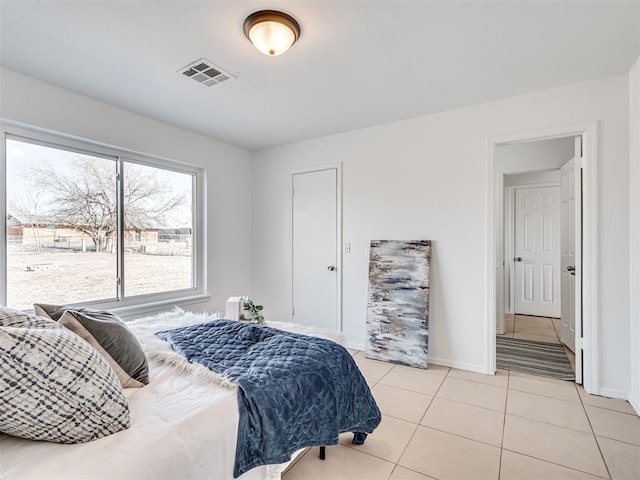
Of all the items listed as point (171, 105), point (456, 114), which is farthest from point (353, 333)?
point (171, 105)

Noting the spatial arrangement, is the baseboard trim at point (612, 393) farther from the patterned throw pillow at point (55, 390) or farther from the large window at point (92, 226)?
the large window at point (92, 226)

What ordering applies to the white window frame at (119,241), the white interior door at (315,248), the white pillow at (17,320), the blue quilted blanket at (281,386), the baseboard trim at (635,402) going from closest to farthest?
the white pillow at (17,320), the blue quilted blanket at (281,386), the baseboard trim at (635,402), the white window frame at (119,241), the white interior door at (315,248)

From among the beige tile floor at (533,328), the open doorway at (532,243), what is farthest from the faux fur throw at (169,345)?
the beige tile floor at (533,328)

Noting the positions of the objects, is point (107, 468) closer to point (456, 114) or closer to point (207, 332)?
point (207, 332)

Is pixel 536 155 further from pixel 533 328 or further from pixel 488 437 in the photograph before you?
pixel 488 437

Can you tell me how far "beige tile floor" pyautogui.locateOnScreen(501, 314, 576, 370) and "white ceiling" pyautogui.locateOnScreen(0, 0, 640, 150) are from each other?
317 centimetres

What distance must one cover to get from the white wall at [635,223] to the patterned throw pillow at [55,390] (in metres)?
3.33

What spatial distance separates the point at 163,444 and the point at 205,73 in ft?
8.11

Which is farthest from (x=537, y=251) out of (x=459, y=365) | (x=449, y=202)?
(x=459, y=365)

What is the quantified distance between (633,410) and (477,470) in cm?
157

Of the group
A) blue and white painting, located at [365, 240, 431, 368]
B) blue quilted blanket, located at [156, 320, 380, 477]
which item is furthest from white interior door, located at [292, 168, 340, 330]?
blue quilted blanket, located at [156, 320, 380, 477]

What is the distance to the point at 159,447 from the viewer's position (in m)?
1.03

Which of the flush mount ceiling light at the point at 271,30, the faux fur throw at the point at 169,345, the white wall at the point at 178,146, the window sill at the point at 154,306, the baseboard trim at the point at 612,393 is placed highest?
the flush mount ceiling light at the point at 271,30

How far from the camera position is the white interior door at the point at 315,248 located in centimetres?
401
